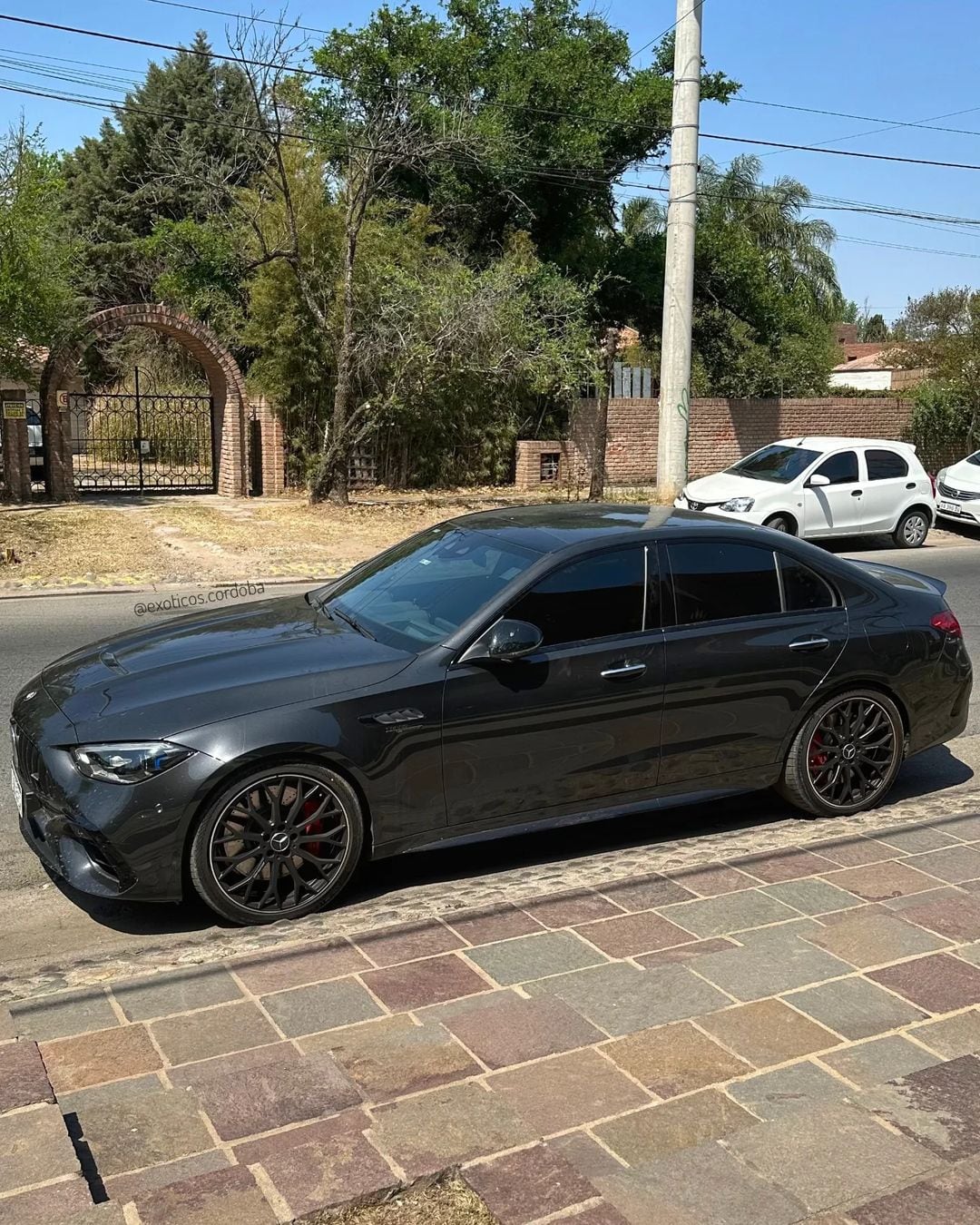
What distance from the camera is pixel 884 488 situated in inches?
671

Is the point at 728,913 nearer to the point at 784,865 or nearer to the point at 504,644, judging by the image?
the point at 784,865

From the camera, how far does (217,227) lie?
23.7 metres

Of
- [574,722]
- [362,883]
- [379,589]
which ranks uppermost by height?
[379,589]

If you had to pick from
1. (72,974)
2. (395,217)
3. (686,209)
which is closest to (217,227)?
(395,217)

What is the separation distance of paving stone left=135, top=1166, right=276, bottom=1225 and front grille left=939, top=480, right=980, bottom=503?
729 inches

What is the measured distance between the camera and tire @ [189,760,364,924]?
436 cm

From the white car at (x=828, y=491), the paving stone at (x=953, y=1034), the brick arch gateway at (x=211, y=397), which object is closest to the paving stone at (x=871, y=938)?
the paving stone at (x=953, y=1034)

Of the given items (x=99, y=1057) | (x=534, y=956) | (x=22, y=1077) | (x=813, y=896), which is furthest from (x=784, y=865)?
(x=22, y=1077)

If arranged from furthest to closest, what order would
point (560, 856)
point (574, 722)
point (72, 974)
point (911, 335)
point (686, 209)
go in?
point (911, 335), point (686, 209), point (560, 856), point (574, 722), point (72, 974)

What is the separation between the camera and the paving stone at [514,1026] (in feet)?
11.3

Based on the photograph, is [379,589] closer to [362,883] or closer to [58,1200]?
[362,883]

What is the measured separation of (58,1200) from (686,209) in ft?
57.5

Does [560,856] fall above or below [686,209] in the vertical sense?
below

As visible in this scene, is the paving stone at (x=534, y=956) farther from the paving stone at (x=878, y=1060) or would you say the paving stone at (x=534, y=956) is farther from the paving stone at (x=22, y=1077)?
the paving stone at (x=22, y=1077)
